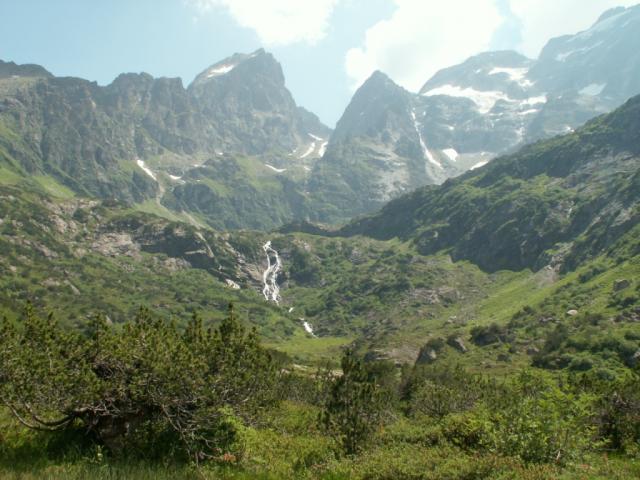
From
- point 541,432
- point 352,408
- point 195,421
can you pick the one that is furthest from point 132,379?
point 541,432

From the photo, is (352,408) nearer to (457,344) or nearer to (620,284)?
(457,344)

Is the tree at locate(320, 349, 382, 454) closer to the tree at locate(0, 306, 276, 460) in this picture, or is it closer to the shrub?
the tree at locate(0, 306, 276, 460)

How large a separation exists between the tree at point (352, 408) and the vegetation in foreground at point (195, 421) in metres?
0.08

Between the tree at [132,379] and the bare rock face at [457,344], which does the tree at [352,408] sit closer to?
the tree at [132,379]

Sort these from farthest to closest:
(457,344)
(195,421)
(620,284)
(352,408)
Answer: (620,284) → (457,344) → (352,408) → (195,421)

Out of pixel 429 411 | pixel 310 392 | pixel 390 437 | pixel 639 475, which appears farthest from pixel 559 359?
pixel 639 475

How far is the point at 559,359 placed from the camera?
463 ft

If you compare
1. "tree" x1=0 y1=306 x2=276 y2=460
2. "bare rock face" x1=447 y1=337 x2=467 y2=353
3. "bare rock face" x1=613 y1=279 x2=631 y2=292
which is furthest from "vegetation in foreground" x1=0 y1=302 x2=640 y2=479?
"bare rock face" x1=613 y1=279 x2=631 y2=292

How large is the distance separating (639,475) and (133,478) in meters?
22.1

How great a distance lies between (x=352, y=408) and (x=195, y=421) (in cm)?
1037

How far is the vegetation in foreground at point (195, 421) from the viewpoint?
23.2 m

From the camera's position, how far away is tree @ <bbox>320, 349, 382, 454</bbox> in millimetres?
31281

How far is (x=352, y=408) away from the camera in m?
31.5

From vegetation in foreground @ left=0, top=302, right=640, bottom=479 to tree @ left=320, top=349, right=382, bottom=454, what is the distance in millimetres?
80
